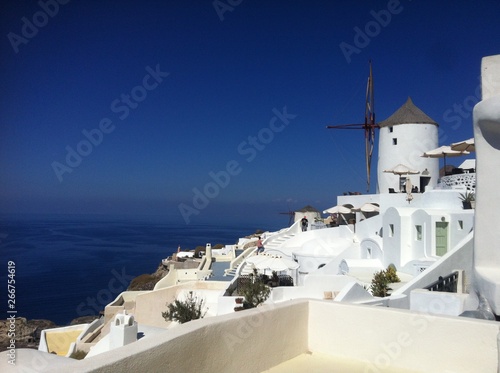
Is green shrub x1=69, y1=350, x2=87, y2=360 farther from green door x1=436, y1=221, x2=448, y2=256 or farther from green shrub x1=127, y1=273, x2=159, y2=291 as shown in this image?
green shrub x1=127, y1=273, x2=159, y2=291

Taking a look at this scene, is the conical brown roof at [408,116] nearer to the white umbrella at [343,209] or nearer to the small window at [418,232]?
the white umbrella at [343,209]

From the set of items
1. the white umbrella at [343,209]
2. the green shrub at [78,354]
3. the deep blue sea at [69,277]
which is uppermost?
the white umbrella at [343,209]

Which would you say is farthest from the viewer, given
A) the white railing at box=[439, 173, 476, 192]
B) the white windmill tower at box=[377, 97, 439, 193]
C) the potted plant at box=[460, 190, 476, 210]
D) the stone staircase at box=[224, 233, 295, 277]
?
the white windmill tower at box=[377, 97, 439, 193]

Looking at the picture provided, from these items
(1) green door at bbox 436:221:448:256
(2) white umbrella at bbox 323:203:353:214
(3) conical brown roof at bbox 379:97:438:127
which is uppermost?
(3) conical brown roof at bbox 379:97:438:127

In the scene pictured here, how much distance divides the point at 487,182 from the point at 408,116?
66.2 ft

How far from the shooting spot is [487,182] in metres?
6.50

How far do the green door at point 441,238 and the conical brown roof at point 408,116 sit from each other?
1170 centimetres

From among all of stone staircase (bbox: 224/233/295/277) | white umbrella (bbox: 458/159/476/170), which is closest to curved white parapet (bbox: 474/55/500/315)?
stone staircase (bbox: 224/233/295/277)

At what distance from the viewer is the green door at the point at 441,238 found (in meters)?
14.7

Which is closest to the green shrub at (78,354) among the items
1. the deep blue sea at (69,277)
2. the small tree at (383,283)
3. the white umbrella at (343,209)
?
the small tree at (383,283)

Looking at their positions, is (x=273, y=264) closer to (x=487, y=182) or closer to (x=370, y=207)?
(x=370, y=207)

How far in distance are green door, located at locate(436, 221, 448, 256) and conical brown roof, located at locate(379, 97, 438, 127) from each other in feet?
38.4

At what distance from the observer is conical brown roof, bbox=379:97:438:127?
25.1m

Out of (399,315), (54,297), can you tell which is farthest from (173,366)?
(54,297)
